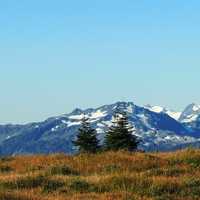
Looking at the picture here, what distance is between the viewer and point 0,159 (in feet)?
98.6

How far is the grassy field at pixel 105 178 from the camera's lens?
18172mm

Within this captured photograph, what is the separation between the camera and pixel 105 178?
20625 millimetres

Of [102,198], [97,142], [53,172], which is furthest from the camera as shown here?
[97,142]

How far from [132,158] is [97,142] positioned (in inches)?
996

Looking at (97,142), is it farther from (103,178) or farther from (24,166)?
(103,178)

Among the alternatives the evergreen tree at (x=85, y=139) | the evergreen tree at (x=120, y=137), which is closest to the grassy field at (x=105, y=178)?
the evergreen tree at (x=120, y=137)

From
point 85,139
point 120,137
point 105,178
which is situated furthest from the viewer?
point 85,139

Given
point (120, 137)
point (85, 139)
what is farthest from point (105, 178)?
point (85, 139)

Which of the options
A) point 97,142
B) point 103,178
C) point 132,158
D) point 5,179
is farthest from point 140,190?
point 97,142

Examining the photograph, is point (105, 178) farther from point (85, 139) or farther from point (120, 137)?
point (85, 139)

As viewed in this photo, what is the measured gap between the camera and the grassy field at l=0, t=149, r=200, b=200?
59.6ft

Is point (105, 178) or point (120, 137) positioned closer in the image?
point (105, 178)

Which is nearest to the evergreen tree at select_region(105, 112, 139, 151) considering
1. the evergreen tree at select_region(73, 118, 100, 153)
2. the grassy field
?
the evergreen tree at select_region(73, 118, 100, 153)

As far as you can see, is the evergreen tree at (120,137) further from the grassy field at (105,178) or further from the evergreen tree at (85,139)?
the grassy field at (105,178)
